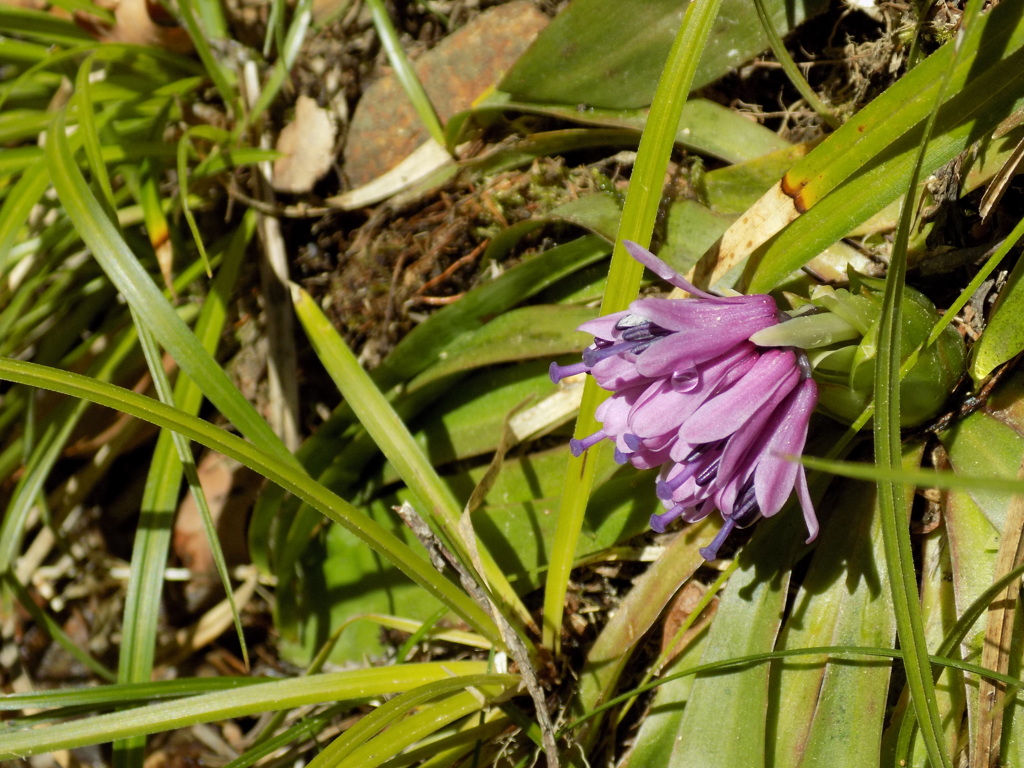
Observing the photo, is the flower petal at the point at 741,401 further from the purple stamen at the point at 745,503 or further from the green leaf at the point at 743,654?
the green leaf at the point at 743,654

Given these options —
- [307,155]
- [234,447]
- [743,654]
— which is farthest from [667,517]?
[307,155]

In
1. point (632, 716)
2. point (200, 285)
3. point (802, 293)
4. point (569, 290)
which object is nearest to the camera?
point (802, 293)

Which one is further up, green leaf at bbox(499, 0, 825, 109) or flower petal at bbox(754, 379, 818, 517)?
green leaf at bbox(499, 0, 825, 109)

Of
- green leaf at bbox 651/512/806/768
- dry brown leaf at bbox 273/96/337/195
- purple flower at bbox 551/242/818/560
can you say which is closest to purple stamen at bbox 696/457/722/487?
purple flower at bbox 551/242/818/560

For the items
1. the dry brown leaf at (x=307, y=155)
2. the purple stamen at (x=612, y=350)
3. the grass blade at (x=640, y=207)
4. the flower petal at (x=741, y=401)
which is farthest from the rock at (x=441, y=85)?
the flower petal at (x=741, y=401)

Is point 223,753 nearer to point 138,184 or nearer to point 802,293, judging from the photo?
point 138,184

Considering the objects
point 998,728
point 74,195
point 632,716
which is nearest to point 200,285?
point 74,195

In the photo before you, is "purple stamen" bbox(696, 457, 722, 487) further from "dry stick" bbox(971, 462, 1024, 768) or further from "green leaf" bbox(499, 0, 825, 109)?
"green leaf" bbox(499, 0, 825, 109)
